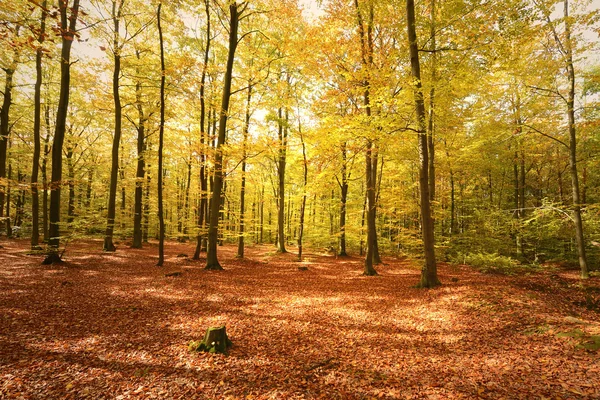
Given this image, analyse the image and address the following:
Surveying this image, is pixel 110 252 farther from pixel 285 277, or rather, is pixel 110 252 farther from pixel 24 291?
pixel 285 277

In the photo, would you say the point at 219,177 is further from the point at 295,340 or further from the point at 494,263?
the point at 494,263

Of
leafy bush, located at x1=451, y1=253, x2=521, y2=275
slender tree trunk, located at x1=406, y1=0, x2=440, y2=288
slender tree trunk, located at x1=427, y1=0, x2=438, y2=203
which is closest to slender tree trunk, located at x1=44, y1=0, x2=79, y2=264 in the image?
slender tree trunk, located at x1=406, y1=0, x2=440, y2=288

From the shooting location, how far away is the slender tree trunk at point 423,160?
843 cm

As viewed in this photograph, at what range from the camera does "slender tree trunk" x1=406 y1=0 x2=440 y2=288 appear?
843cm

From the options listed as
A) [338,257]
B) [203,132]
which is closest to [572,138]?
[338,257]

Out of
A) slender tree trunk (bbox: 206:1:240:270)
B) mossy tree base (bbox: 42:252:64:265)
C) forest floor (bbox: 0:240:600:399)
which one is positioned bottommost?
forest floor (bbox: 0:240:600:399)

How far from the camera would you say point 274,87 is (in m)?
13.9

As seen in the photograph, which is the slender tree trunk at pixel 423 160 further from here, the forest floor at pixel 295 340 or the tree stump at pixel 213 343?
the tree stump at pixel 213 343

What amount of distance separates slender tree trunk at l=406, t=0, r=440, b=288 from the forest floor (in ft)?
2.13

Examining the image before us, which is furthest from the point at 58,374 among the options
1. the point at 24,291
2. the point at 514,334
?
the point at 514,334

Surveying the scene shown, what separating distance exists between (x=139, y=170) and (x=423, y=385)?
20253 mm

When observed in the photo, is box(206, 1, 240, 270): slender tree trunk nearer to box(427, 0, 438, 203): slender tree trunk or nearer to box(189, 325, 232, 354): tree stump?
box(189, 325, 232, 354): tree stump

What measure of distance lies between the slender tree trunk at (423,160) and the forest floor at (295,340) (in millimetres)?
649

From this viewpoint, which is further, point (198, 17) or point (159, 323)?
point (198, 17)
